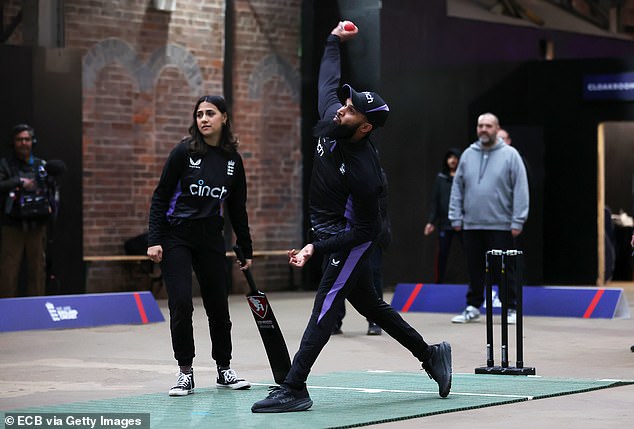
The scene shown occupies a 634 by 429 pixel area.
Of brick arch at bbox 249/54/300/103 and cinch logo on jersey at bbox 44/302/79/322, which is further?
brick arch at bbox 249/54/300/103

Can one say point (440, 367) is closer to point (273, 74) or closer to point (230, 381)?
point (230, 381)

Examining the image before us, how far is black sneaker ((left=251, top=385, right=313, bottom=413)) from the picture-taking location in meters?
7.44

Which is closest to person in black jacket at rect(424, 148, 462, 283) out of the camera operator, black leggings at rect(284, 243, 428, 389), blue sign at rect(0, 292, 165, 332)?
blue sign at rect(0, 292, 165, 332)

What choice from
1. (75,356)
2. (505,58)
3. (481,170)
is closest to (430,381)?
(75,356)

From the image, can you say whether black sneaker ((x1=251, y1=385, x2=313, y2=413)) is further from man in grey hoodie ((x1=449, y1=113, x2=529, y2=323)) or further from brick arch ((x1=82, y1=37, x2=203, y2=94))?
brick arch ((x1=82, y1=37, x2=203, y2=94))

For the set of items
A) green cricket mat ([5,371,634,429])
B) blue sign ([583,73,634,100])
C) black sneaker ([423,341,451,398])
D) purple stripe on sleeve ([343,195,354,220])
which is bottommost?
green cricket mat ([5,371,634,429])

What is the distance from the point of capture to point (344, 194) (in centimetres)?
763

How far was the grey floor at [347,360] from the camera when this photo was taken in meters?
7.40

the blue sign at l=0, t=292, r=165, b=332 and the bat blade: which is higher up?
the bat blade

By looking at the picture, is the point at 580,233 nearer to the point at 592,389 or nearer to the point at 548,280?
the point at 548,280

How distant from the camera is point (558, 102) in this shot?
19906 millimetres

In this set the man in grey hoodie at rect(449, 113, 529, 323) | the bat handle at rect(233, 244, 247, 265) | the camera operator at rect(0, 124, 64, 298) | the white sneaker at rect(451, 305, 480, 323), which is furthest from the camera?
the camera operator at rect(0, 124, 64, 298)

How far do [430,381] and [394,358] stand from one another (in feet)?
5.61

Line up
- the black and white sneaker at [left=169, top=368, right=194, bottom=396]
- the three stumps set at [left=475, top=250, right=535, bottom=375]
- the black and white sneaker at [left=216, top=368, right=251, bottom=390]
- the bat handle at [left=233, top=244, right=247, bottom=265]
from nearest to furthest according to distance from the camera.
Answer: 1. the black and white sneaker at [left=169, top=368, right=194, bottom=396]
2. the bat handle at [left=233, top=244, right=247, bottom=265]
3. the black and white sneaker at [left=216, top=368, right=251, bottom=390]
4. the three stumps set at [left=475, top=250, right=535, bottom=375]
